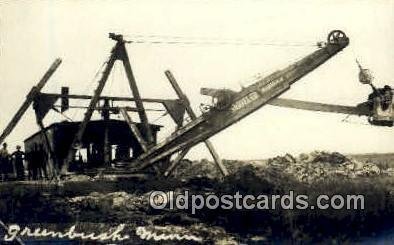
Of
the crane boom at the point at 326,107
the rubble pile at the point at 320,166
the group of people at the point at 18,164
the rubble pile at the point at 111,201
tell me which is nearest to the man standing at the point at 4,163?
the group of people at the point at 18,164

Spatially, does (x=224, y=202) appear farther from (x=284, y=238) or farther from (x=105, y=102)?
(x=105, y=102)

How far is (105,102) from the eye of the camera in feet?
39.9

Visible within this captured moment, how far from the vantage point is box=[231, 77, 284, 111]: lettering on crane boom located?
10.2 m

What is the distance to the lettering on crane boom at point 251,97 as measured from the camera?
10250 millimetres

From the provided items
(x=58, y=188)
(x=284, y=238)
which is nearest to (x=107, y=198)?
(x=58, y=188)

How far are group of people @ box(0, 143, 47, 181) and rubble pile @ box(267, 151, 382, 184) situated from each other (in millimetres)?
6647

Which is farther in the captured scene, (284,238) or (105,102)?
(105,102)

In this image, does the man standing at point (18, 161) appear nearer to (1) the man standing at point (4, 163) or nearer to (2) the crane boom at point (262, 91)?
(1) the man standing at point (4, 163)

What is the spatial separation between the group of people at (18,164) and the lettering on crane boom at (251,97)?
522 cm

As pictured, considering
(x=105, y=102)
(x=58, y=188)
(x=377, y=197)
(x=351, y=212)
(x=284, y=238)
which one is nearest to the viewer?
(x=284, y=238)

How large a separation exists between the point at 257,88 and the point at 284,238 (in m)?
3.10

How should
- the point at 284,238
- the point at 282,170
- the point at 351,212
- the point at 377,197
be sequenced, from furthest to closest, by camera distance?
the point at 282,170
the point at 377,197
the point at 351,212
the point at 284,238

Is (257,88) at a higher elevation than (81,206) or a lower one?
higher

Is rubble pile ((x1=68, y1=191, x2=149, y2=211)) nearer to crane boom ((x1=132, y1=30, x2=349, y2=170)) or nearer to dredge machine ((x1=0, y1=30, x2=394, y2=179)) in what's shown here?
dredge machine ((x1=0, y1=30, x2=394, y2=179))
